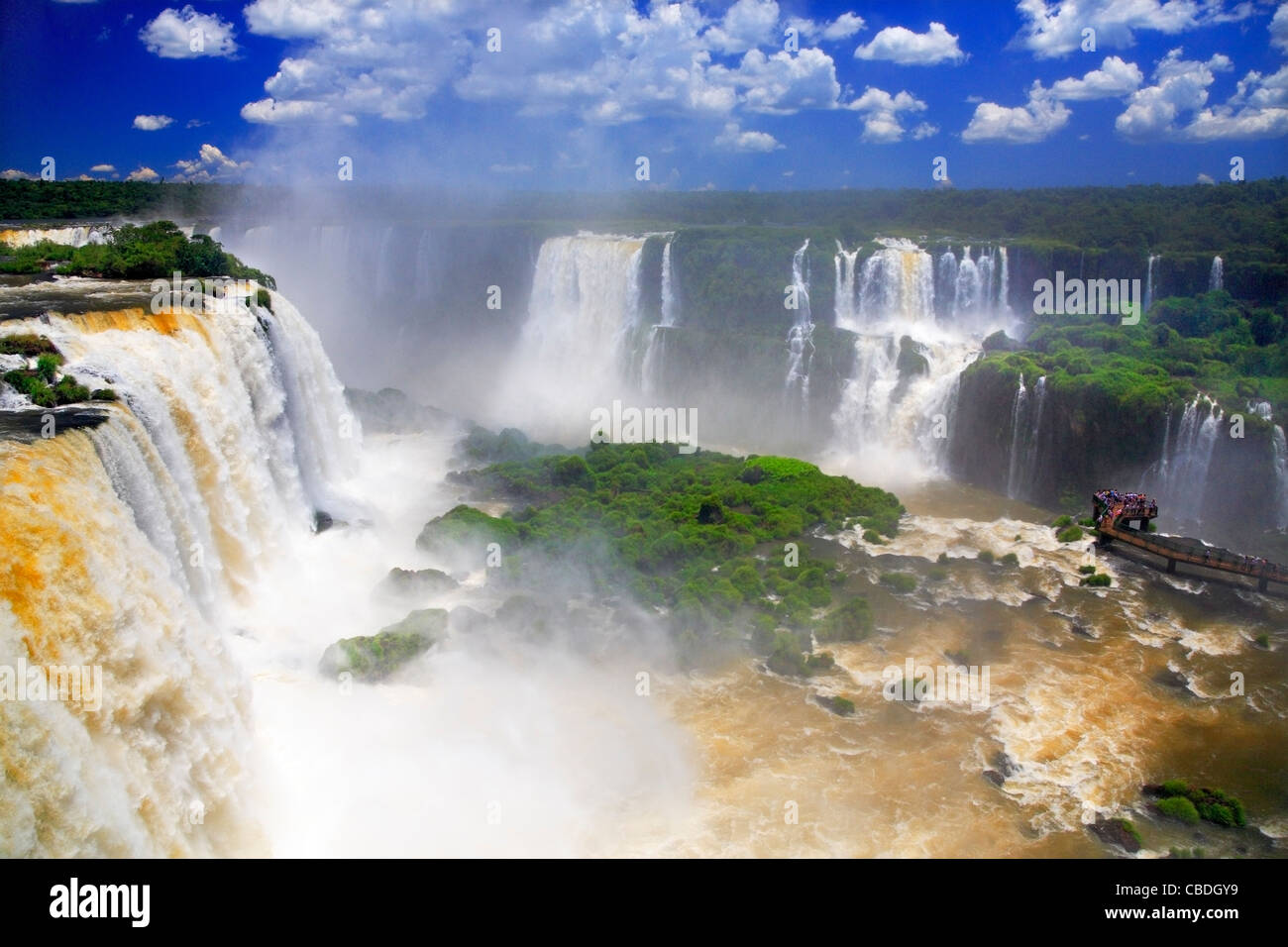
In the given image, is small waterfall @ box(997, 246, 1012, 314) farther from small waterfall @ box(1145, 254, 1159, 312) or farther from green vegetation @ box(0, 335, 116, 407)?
green vegetation @ box(0, 335, 116, 407)

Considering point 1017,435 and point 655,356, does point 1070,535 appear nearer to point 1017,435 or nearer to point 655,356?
point 1017,435

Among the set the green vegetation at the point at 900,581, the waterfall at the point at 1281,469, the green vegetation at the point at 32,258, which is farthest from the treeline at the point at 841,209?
the green vegetation at the point at 900,581

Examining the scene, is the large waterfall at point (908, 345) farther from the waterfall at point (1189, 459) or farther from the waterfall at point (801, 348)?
the waterfall at point (1189, 459)

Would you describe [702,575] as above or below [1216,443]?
below

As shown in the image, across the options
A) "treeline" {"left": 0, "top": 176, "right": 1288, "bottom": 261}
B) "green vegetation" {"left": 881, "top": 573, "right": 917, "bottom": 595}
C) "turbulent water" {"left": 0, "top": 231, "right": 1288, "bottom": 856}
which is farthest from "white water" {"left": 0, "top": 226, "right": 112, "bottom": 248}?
"green vegetation" {"left": 881, "top": 573, "right": 917, "bottom": 595}
